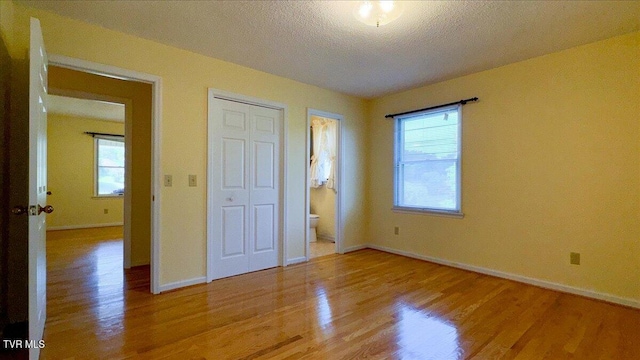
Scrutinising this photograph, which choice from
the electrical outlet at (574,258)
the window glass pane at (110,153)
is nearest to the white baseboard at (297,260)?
the electrical outlet at (574,258)

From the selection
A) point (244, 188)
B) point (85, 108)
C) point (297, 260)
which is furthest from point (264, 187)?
point (85, 108)

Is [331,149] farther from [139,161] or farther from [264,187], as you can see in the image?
[139,161]

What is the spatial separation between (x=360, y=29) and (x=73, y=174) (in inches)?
287

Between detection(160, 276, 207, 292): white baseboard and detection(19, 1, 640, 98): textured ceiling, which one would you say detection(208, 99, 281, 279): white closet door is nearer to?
detection(160, 276, 207, 292): white baseboard

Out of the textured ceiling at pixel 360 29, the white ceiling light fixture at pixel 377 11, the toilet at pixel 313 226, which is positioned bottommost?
the toilet at pixel 313 226

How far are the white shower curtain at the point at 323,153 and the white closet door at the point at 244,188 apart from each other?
1723mm

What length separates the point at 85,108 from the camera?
5844 mm

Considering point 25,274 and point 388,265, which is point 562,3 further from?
point 25,274

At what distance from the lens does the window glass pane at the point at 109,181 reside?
7.07 metres

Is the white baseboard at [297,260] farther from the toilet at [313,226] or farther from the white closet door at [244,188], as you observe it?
the toilet at [313,226]

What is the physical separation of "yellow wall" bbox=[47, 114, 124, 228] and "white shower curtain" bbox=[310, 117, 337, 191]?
17.0 feet

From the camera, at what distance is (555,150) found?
3.00 meters

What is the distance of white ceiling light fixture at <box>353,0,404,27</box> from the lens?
2.03 meters

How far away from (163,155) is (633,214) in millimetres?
4322
